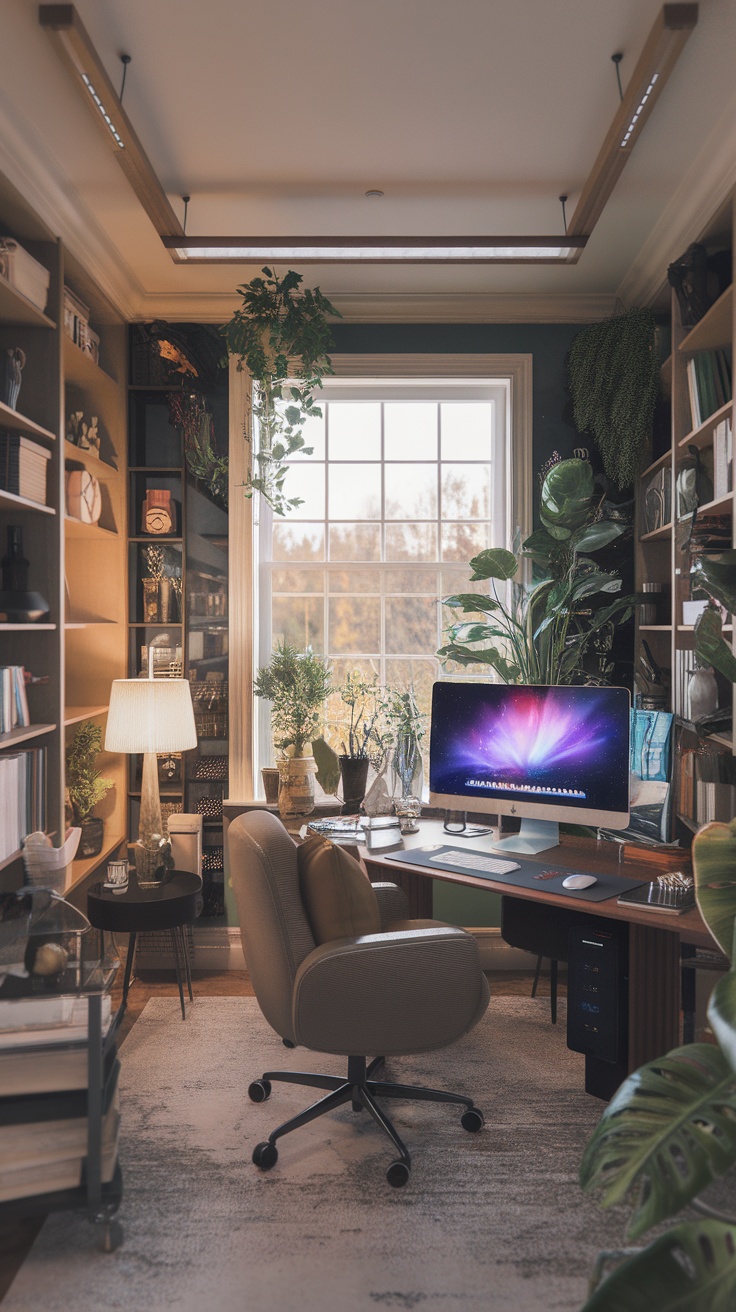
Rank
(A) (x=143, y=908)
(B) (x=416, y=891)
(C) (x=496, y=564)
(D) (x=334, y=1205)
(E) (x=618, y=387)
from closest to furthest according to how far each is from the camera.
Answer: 1. (D) (x=334, y=1205)
2. (A) (x=143, y=908)
3. (B) (x=416, y=891)
4. (C) (x=496, y=564)
5. (E) (x=618, y=387)

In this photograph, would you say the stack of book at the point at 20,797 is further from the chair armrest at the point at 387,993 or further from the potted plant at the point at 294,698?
the chair armrest at the point at 387,993

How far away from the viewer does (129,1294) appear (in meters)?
1.85

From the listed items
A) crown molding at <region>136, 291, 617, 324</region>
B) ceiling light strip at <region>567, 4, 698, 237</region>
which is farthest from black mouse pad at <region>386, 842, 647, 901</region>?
crown molding at <region>136, 291, 617, 324</region>

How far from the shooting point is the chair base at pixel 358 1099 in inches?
88.8

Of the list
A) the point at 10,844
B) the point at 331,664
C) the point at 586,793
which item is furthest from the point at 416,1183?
the point at 331,664

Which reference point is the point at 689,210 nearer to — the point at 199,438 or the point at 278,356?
the point at 278,356

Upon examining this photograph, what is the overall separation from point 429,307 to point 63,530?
6.12 feet

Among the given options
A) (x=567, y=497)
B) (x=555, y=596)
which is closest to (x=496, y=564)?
(x=555, y=596)

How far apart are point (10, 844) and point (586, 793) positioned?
182 centimetres

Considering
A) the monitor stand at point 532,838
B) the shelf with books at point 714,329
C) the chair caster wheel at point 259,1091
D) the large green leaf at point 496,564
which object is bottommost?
the chair caster wheel at point 259,1091

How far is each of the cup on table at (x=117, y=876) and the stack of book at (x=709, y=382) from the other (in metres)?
2.57

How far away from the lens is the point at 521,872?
2.66 m


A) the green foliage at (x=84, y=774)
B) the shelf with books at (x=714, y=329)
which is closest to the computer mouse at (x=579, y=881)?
the shelf with books at (x=714, y=329)

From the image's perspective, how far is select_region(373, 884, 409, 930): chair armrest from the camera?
287 cm
